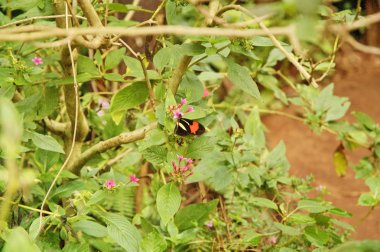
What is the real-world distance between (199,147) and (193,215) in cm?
49

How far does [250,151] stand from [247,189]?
0.76ft

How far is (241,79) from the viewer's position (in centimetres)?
132

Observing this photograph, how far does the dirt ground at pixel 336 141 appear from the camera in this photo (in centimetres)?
325

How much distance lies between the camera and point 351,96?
448 centimetres

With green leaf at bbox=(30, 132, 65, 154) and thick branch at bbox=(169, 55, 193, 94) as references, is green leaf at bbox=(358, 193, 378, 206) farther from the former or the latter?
green leaf at bbox=(30, 132, 65, 154)

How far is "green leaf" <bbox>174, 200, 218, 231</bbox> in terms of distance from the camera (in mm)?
1753

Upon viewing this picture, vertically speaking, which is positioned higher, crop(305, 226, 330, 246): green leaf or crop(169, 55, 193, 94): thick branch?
crop(169, 55, 193, 94): thick branch

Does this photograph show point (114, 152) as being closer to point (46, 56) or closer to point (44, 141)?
point (46, 56)

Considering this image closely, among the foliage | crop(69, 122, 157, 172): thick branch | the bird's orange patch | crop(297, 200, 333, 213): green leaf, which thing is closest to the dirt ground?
the foliage

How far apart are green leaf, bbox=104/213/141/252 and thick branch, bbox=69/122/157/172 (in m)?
0.19

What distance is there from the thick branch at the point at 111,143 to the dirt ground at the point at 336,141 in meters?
1.69

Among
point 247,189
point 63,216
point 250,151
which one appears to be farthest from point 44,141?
point 247,189

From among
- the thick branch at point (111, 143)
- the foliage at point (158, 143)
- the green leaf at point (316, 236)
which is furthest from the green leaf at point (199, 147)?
the green leaf at point (316, 236)

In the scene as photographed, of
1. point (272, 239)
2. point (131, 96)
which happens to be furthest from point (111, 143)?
point (272, 239)
